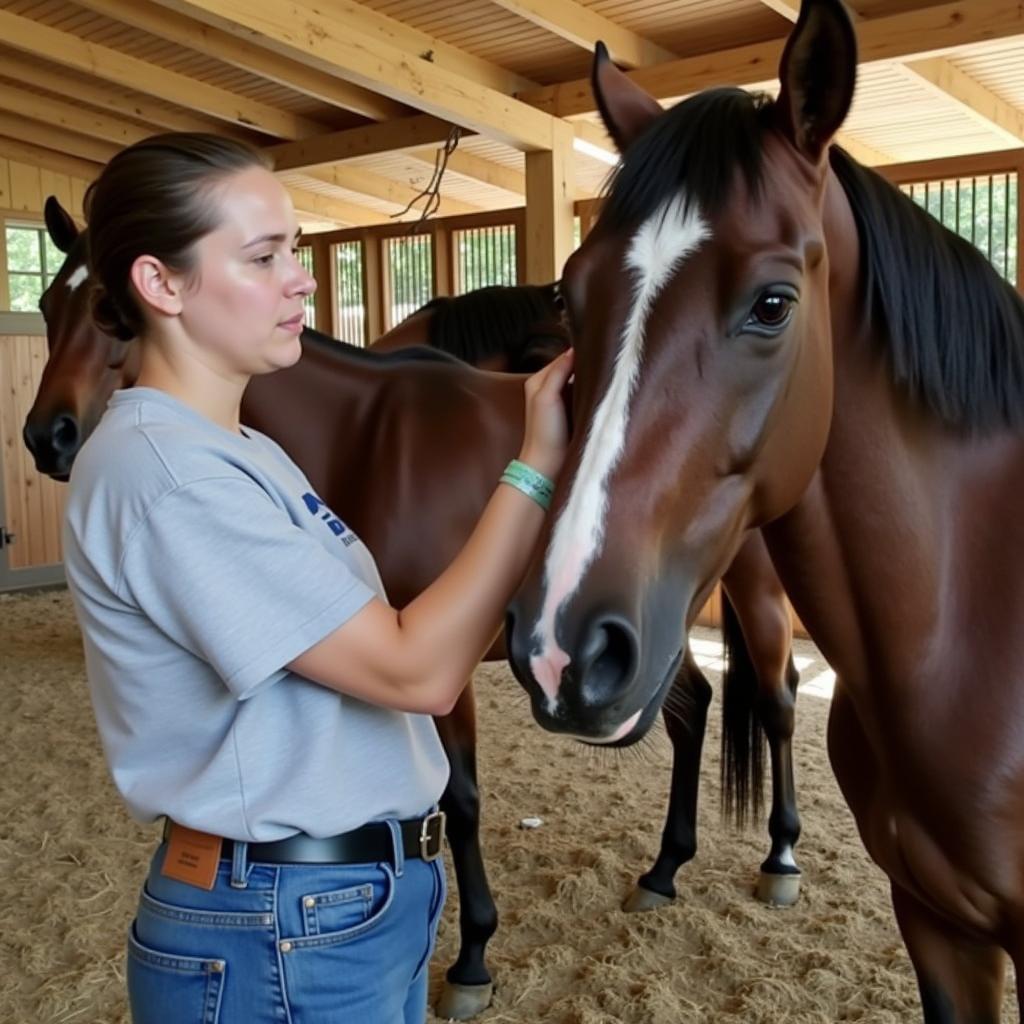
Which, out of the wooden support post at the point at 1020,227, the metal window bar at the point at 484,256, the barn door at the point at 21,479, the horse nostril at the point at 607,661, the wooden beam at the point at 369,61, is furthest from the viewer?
the barn door at the point at 21,479

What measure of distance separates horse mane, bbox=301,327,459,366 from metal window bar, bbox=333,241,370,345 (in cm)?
382

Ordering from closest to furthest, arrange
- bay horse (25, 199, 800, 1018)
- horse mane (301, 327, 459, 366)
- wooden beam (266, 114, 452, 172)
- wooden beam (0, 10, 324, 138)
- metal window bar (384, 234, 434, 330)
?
bay horse (25, 199, 800, 1018) → horse mane (301, 327, 459, 366) → wooden beam (0, 10, 324, 138) → wooden beam (266, 114, 452, 172) → metal window bar (384, 234, 434, 330)

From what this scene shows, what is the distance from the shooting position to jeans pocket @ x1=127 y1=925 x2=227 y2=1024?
2.89 feet

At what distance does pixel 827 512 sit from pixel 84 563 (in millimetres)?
725

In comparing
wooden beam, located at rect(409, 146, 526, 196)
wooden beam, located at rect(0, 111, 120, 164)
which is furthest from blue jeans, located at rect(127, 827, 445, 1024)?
wooden beam, located at rect(0, 111, 120, 164)

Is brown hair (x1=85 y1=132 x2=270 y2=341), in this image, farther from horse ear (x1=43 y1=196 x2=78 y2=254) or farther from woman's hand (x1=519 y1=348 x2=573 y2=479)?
horse ear (x1=43 y1=196 x2=78 y2=254)

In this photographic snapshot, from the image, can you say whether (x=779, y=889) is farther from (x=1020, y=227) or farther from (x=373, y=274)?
(x=373, y=274)

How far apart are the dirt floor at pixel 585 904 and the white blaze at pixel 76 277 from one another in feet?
5.08

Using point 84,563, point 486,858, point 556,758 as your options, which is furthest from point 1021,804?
point 556,758

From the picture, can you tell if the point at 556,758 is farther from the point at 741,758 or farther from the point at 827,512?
the point at 827,512

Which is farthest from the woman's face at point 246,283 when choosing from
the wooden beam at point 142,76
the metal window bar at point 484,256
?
the metal window bar at point 484,256

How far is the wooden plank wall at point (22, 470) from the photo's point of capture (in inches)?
255

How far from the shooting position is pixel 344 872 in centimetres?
92

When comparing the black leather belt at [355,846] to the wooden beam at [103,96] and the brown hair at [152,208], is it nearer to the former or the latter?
the brown hair at [152,208]
